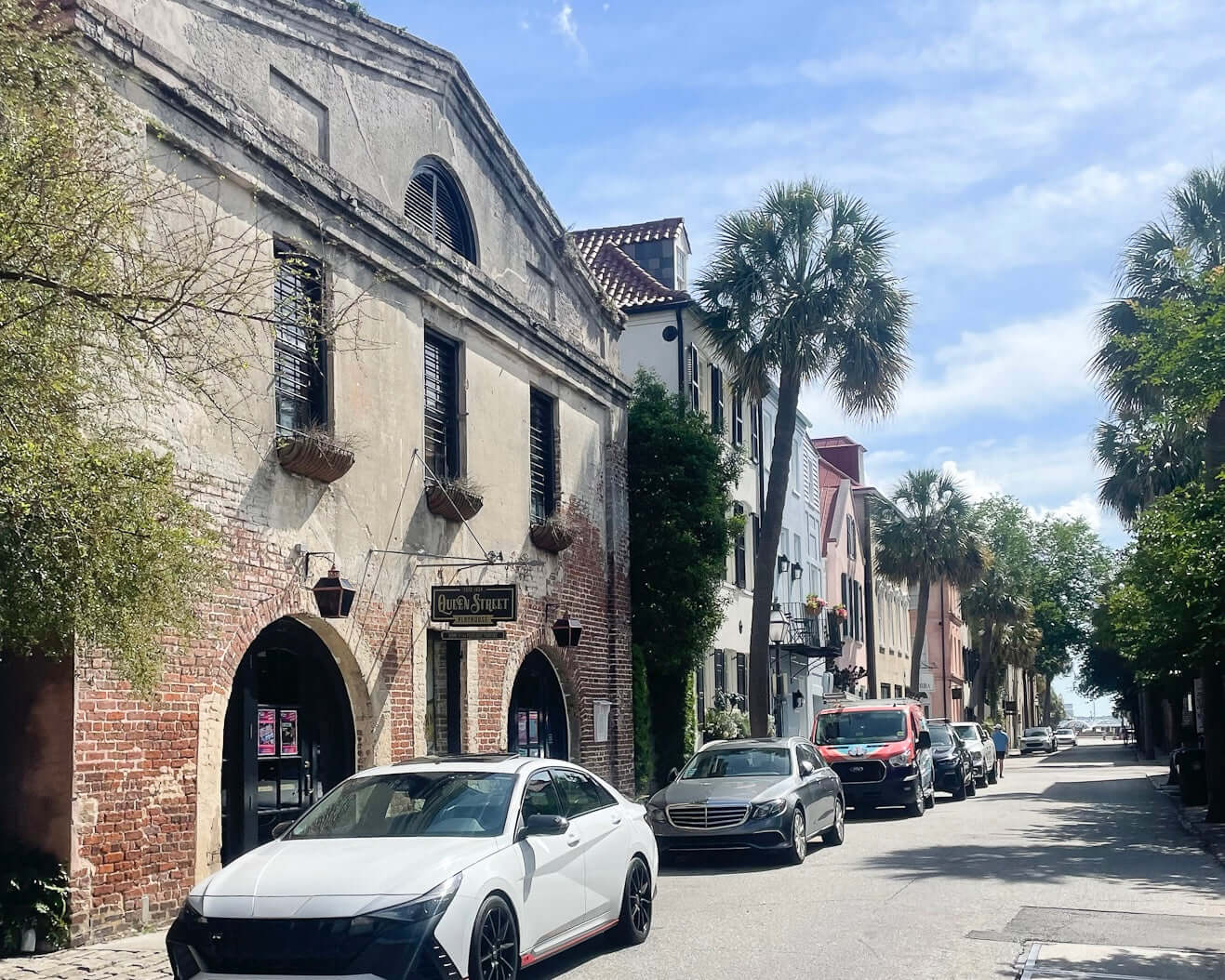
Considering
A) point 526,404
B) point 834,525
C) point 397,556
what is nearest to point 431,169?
point 526,404

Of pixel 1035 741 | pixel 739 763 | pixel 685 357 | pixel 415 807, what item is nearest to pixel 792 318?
pixel 685 357

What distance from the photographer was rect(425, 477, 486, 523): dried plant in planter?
1639 cm

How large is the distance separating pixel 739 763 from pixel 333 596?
239 inches

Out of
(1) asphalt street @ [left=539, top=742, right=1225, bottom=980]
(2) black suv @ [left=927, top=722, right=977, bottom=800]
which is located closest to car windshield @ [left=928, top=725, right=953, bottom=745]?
(2) black suv @ [left=927, top=722, right=977, bottom=800]

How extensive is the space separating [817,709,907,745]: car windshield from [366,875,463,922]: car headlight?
55.7 ft

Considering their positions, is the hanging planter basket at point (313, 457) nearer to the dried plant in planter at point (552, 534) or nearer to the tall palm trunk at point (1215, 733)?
the dried plant in planter at point (552, 534)

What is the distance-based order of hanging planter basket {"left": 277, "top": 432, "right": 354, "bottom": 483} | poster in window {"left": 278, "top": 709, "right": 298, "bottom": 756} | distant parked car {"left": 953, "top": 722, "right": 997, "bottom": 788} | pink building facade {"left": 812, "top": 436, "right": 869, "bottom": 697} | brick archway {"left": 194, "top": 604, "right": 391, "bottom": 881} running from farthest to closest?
pink building facade {"left": 812, "top": 436, "right": 869, "bottom": 697} → distant parked car {"left": 953, "top": 722, "right": 997, "bottom": 788} → poster in window {"left": 278, "top": 709, "right": 298, "bottom": 756} → hanging planter basket {"left": 277, "top": 432, "right": 354, "bottom": 483} → brick archway {"left": 194, "top": 604, "right": 391, "bottom": 881}

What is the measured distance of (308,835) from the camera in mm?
8828

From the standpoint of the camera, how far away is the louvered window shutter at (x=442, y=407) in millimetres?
16953

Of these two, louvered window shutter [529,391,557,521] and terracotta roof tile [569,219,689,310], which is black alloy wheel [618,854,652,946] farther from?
terracotta roof tile [569,219,689,310]

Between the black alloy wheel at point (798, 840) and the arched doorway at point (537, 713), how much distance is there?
4.50 meters

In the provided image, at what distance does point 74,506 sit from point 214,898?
2333 millimetres

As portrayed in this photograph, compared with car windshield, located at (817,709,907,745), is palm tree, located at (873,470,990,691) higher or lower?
higher

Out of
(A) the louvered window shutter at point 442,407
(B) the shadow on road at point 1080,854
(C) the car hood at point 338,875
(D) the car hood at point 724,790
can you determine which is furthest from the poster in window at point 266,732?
(B) the shadow on road at point 1080,854
